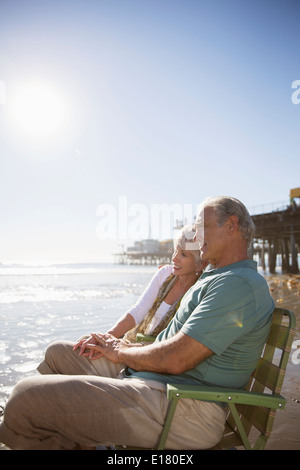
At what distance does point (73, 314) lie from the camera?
901 cm

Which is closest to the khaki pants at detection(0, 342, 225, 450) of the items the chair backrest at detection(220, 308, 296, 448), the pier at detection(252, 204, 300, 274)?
the chair backrest at detection(220, 308, 296, 448)

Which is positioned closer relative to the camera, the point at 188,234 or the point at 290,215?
the point at 188,234

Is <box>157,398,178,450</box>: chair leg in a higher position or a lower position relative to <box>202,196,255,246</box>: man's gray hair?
lower

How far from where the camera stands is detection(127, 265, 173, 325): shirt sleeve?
305 cm

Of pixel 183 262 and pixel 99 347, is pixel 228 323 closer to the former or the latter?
pixel 99 347

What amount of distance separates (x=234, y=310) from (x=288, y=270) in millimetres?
26245

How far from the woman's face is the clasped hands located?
31.7 inches

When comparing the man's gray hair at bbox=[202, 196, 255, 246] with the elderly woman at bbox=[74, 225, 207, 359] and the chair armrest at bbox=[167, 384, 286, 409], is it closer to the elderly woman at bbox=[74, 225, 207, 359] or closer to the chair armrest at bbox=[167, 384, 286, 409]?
the elderly woman at bbox=[74, 225, 207, 359]

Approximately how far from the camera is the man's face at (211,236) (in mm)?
1986

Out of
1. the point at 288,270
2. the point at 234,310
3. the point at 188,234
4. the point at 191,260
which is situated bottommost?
the point at 288,270

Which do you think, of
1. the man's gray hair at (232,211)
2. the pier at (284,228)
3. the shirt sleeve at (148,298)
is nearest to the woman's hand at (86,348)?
the shirt sleeve at (148,298)
